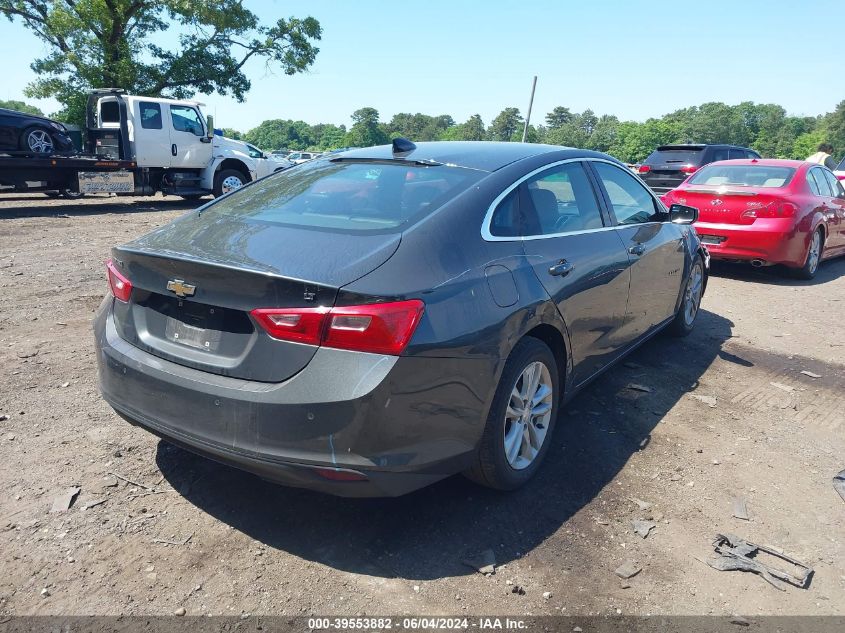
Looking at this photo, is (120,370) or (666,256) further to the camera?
→ (666,256)

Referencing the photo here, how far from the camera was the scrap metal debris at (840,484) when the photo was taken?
3392mm

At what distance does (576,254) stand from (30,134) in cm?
1401

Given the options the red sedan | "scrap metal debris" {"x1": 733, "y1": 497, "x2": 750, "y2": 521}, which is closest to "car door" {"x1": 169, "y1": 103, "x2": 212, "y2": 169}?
the red sedan

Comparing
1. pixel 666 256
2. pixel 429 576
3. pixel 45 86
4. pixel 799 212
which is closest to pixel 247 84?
pixel 45 86

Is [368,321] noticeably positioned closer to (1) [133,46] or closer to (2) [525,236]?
(2) [525,236]

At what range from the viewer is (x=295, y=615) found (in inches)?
93.0

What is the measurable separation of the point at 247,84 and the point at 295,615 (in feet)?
89.3

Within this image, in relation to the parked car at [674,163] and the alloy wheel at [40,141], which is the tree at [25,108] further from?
the parked car at [674,163]

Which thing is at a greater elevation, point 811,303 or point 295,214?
point 295,214

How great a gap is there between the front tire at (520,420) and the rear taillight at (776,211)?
237 inches

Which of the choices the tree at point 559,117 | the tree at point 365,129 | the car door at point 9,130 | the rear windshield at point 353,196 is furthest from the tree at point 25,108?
the tree at point 559,117

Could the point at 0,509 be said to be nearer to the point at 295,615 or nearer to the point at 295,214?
the point at 295,615

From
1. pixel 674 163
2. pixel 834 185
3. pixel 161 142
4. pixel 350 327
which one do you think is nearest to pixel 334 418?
pixel 350 327

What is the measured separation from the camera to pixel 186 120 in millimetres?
15406
